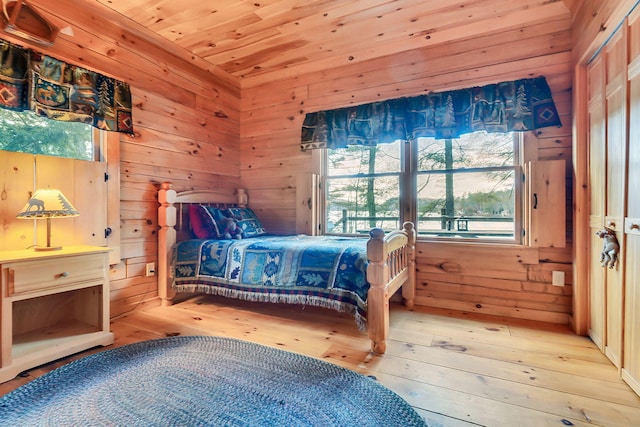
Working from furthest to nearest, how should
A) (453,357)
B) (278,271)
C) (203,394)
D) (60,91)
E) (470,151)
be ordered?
(470,151), (278,271), (60,91), (453,357), (203,394)

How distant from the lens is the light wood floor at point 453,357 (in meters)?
1.32

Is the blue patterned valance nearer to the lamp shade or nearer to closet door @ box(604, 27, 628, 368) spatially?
closet door @ box(604, 27, 628, 368)

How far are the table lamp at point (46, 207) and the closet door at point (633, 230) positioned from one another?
3060 mm

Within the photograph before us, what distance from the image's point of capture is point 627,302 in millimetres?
1560

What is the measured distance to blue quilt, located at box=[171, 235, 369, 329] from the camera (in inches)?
79.2

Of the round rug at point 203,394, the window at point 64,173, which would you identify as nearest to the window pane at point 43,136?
the window at point 64,173

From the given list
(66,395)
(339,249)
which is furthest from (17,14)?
(339,249)

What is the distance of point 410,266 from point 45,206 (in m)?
2.64

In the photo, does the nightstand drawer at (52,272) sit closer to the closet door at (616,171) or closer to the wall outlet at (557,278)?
the closet door at (616,171)

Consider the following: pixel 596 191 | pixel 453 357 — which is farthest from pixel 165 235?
pixel 596 191

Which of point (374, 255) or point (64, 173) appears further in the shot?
point (64, 173)

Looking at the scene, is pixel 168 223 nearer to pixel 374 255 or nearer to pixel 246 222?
pixel 246 222

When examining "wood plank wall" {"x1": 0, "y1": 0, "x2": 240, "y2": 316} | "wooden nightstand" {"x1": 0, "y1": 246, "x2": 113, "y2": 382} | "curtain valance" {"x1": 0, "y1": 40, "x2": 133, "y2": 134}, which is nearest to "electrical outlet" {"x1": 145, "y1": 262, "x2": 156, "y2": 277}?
"wood plank wall" {"x1": 0, "y1": 0, "x2": 240, "y2": 316}

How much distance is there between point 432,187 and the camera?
2.83 metres
